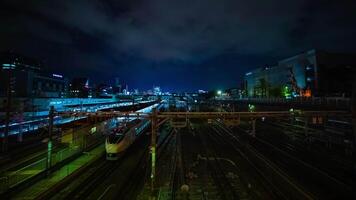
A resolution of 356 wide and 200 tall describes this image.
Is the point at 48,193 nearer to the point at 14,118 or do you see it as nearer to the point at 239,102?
the point at 14,118

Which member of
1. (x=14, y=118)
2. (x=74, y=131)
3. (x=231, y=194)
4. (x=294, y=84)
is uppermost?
(x=294, y=84)

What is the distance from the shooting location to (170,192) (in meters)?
18.3

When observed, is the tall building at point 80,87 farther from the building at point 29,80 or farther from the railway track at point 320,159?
the railway track at point 320,159

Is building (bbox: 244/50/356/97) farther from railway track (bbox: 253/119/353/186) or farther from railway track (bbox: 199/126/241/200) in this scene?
railway track (bbox: 199/126/241/200)

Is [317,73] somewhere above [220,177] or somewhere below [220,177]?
above

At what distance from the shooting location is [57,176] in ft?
68.0

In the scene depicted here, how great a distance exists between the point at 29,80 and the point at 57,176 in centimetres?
9166

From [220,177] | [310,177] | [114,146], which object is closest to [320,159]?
[310,177]

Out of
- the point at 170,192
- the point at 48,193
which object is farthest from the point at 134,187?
the point at 48,193

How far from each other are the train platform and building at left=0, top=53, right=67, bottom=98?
37.6m

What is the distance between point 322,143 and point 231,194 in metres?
24.9

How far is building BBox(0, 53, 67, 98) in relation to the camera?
80.6 metres

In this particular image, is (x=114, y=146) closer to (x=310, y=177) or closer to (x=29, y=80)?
(x=310, y=177)

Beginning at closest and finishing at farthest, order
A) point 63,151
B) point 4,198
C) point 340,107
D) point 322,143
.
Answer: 1. point 4,198
2. point 63,151
3. point 340,107
4. point 322,143
